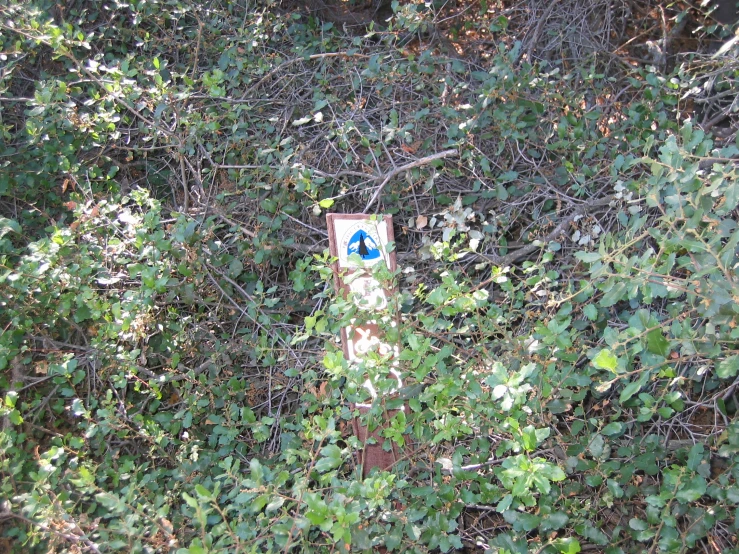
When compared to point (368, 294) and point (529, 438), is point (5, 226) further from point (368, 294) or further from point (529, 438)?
point (529, 438)

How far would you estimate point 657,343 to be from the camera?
2.34 m

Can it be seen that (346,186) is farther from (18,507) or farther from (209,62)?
(18,507)

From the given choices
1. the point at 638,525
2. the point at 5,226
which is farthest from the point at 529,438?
the point at 5,226

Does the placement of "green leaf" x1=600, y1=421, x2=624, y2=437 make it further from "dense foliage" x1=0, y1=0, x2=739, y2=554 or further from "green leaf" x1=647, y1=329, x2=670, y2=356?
"green leaf" x1=647, y1=329, x2=670, y2=356

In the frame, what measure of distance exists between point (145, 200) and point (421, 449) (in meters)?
1.91

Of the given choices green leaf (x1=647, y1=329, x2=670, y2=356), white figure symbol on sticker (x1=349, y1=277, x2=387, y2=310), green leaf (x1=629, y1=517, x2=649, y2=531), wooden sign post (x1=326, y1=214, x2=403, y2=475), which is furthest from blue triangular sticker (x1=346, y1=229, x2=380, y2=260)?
green leaf (x1=629, y1=517, x2=649, y2=531)

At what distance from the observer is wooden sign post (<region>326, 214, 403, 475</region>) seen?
111 inches

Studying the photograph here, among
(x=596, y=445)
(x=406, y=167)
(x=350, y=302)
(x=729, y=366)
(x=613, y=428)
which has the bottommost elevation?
(x=596, y=445)

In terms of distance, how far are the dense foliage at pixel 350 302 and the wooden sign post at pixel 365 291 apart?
0.23 ft

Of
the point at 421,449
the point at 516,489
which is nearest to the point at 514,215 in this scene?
the point at 421,449

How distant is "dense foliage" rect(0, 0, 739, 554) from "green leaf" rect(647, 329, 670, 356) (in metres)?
0.01

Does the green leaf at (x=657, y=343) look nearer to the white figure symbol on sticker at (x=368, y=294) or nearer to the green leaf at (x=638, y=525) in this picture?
the green leaf at (x=638, y=525)

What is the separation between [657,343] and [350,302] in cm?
112

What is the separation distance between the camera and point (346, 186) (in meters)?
3.99
